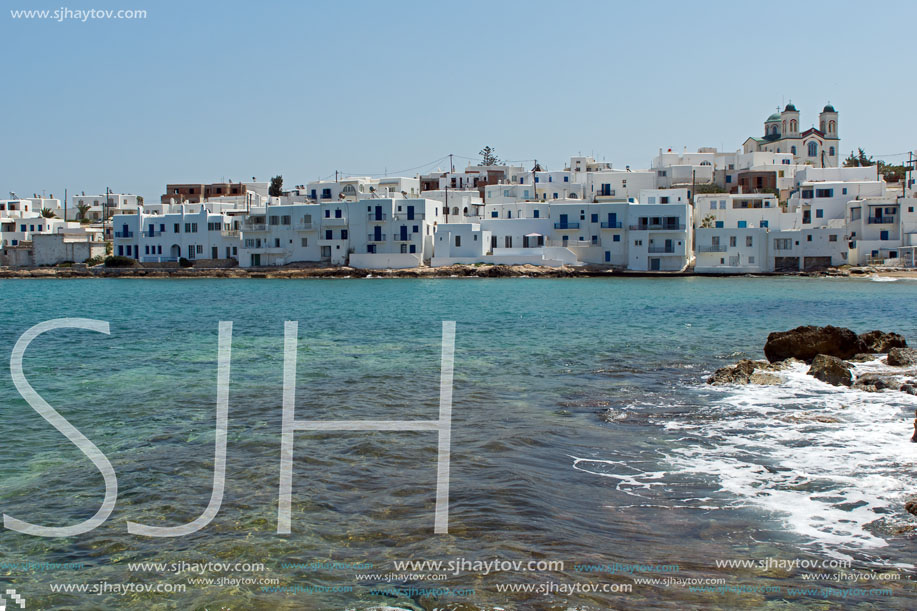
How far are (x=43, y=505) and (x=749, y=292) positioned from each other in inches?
1780

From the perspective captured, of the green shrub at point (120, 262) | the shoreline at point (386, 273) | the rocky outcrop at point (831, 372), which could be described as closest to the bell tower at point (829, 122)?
the shoreline at point (386, 273)

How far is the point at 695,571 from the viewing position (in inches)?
267

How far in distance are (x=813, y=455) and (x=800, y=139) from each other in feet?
318

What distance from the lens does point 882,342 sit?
69.4 ft

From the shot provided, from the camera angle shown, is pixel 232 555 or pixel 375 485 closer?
pixel 232 555

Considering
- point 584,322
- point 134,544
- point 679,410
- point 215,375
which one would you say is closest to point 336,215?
point 584,322

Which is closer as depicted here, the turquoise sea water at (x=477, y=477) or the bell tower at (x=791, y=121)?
the turquoise sea water at (x=477, y=477)

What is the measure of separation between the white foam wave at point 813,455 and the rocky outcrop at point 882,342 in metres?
6.34

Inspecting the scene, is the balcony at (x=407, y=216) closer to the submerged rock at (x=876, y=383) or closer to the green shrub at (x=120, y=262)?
the green shrub at (x=120, y=262)

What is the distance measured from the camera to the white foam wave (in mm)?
8289

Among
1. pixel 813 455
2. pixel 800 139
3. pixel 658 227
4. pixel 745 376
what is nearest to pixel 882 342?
pixel 745 376

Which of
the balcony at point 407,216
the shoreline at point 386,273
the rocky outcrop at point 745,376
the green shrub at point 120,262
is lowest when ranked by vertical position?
the rocky outcrop at point 745,376

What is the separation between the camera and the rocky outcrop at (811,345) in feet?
63.8

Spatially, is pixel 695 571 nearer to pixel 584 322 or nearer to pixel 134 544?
pixel 134 544
